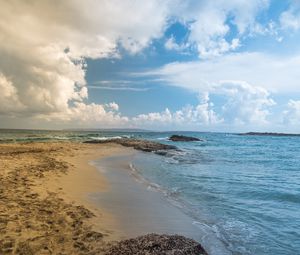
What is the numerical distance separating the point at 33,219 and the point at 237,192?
10720mm

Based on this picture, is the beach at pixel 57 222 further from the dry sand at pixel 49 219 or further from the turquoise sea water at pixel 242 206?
the turquoise sea water at pixel 242 206

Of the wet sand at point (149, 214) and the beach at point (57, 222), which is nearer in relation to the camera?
the beach at point (57, 222)

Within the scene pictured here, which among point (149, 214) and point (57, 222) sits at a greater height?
point (57, 222)

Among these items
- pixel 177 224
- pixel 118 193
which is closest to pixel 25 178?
pixel 118 193

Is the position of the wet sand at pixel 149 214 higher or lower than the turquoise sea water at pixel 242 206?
higher

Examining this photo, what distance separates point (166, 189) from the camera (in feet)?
52.2

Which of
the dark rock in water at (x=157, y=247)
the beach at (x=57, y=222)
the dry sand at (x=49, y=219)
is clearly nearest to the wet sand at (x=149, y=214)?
the beach at (x=57, y=222)

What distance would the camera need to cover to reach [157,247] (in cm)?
676

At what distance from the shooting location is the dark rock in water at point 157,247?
6.57 meters

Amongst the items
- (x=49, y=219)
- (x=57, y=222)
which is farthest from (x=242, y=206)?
(x=49, y=219)

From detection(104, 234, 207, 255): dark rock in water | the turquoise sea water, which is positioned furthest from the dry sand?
the turquoise sea water

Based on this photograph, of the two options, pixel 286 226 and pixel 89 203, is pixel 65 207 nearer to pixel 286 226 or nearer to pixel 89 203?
pixel 89 203

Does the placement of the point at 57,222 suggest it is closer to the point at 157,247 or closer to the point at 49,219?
the point at 49,219

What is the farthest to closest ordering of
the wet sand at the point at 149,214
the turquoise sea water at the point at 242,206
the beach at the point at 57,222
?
the turquoise sea water at the point at 242,206 → the wet sand at the point at 149,214 → the beach at the point at 57,222
